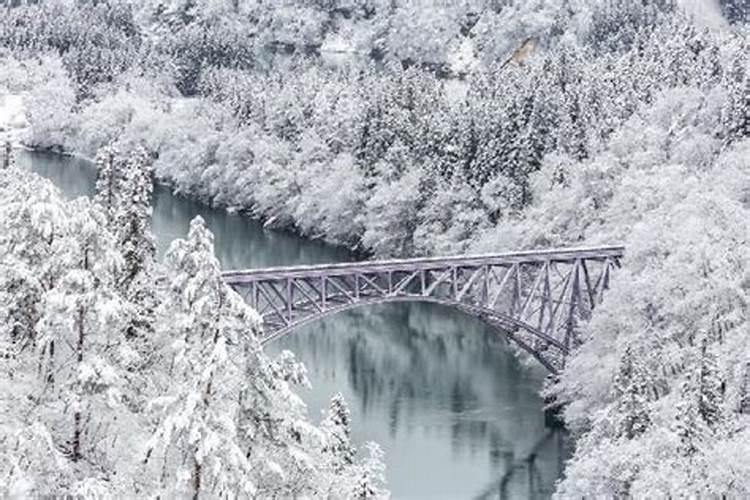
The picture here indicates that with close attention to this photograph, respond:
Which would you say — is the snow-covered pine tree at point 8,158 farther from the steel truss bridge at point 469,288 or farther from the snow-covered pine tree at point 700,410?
the snow-covered pine tree at point 700,410

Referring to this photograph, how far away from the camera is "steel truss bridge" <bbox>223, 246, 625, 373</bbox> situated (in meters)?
57.4

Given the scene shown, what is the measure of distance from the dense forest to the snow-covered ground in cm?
209

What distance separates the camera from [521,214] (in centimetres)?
8588

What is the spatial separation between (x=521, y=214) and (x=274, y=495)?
5758 cm

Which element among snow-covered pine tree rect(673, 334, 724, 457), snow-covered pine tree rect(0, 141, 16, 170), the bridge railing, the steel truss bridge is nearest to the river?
the steel truss bridge

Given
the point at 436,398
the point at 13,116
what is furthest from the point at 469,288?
the point at 13,116

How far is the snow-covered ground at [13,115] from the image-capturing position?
15475 cm

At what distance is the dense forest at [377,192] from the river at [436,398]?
3770 mm

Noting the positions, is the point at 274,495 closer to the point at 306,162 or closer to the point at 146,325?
the point at 146,325

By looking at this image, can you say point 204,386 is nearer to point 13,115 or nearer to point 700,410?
point 700,410

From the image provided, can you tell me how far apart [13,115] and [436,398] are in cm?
10971

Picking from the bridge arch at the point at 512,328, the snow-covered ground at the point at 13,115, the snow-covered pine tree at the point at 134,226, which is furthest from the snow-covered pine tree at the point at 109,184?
the snow-covered ground at the point at 13,115

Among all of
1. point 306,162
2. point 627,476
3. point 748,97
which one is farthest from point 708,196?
point 306,162

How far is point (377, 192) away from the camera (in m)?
98.4
